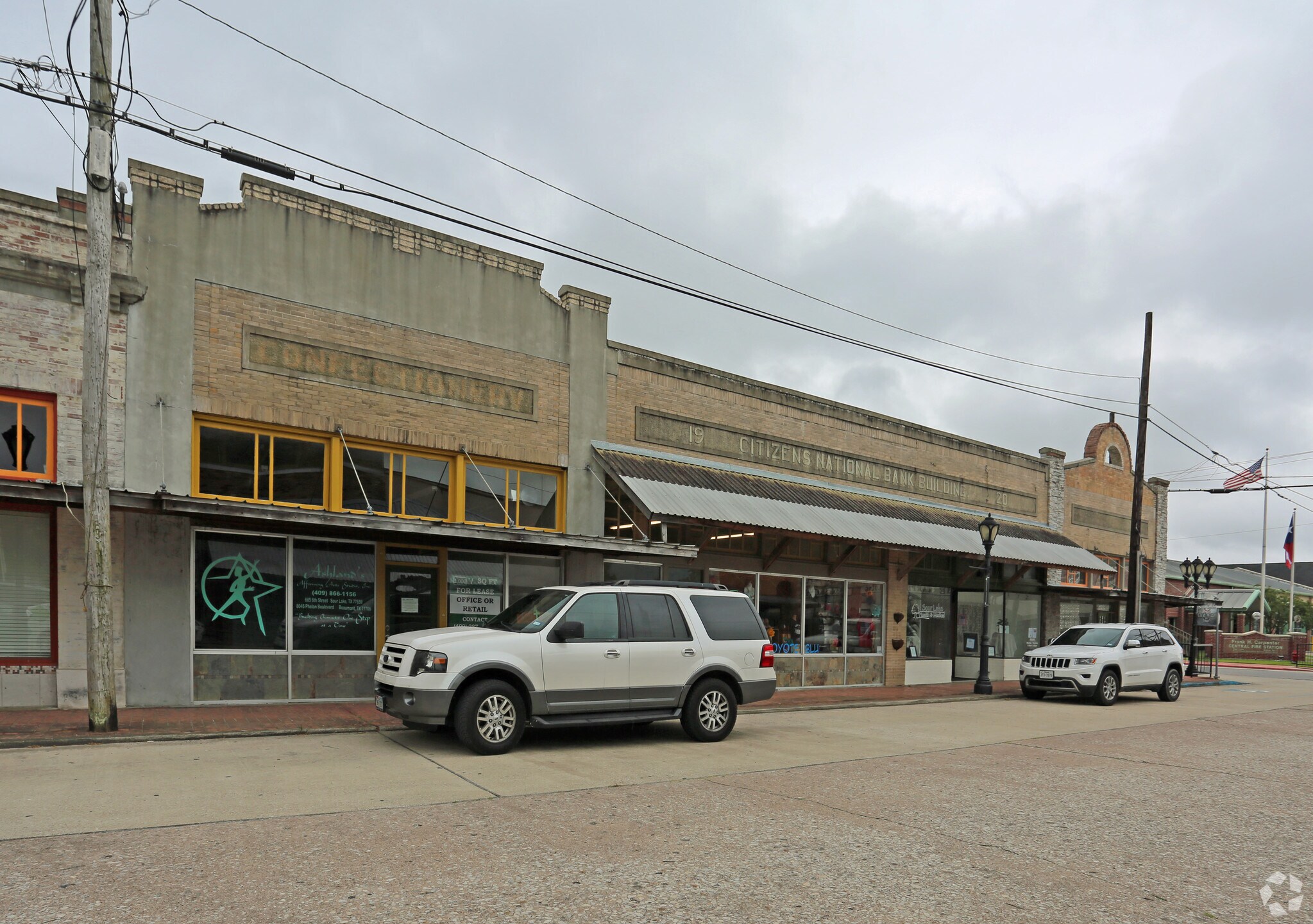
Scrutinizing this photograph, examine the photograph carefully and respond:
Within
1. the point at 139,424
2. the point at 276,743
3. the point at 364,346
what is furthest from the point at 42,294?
the point at 276,743

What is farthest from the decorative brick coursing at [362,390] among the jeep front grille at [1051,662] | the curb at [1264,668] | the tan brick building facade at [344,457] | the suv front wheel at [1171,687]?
the curb at [1264,668]

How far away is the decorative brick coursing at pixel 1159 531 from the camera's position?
32.6 meters

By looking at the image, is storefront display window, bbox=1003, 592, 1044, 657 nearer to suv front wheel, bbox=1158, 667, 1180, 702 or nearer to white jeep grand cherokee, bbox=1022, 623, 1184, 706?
white jeep grand cherokee, bbox=1022, 623, 1184, 706

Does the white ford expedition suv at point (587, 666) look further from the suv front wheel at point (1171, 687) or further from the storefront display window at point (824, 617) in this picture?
the suv front wheel at point (1171, 687)

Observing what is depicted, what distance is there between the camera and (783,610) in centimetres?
1933

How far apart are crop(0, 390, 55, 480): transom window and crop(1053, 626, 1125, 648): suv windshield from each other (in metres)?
18.8

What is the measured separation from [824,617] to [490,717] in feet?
38.3

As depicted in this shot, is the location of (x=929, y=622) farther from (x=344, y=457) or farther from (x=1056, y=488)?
(x=344, y=457)

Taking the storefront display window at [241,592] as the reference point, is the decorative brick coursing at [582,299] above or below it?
above

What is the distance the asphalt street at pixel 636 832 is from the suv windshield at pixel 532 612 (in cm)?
138

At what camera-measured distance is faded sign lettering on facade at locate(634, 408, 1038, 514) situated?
720 inches

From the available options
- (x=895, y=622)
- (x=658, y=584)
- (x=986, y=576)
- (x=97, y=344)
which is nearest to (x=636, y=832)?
(x=658, y=584)

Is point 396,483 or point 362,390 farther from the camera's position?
point 396,483

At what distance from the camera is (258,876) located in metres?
5.49
